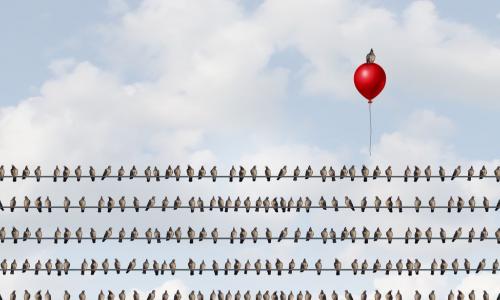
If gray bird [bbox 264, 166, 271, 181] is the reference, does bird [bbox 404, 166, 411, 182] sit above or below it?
above

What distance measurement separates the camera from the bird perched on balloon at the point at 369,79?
1660 inches

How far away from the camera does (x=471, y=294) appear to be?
46406 millimetres

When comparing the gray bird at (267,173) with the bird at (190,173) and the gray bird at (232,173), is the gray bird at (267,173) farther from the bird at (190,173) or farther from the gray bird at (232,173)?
the bird at (190,173)

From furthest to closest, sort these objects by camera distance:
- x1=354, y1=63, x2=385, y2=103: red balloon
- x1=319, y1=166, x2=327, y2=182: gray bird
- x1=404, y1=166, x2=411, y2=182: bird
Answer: x1=404, y1=166, x2=411, y2=182: bird, x1=319, y1=166, x2=327, y2=182: gray bird, x1=354, y1=63, x2=385, y2=103: red balloon

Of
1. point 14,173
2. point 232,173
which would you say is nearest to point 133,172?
point 232,173

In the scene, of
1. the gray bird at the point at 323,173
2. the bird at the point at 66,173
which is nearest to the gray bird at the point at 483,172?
the gray bird at the point at 323,173

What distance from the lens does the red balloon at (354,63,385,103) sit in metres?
42.2

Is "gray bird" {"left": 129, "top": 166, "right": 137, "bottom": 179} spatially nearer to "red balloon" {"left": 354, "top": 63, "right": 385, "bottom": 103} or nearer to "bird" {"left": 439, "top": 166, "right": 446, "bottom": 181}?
"red balloon" {"left": 354, "top": 63, "right": 385, "bottom": 103}

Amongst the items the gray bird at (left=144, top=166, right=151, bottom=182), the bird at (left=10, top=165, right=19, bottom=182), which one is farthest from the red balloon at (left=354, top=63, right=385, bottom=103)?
the bird at (left=10, top=165, right=19, bottom=182)

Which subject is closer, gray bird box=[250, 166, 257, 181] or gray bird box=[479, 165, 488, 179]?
gray bird box=[250, 166, 257, 181]

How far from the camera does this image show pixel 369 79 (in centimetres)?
4216

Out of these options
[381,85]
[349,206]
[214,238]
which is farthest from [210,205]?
[381,85]

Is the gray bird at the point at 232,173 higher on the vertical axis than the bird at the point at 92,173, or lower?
higher

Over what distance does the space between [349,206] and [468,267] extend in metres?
3.97
